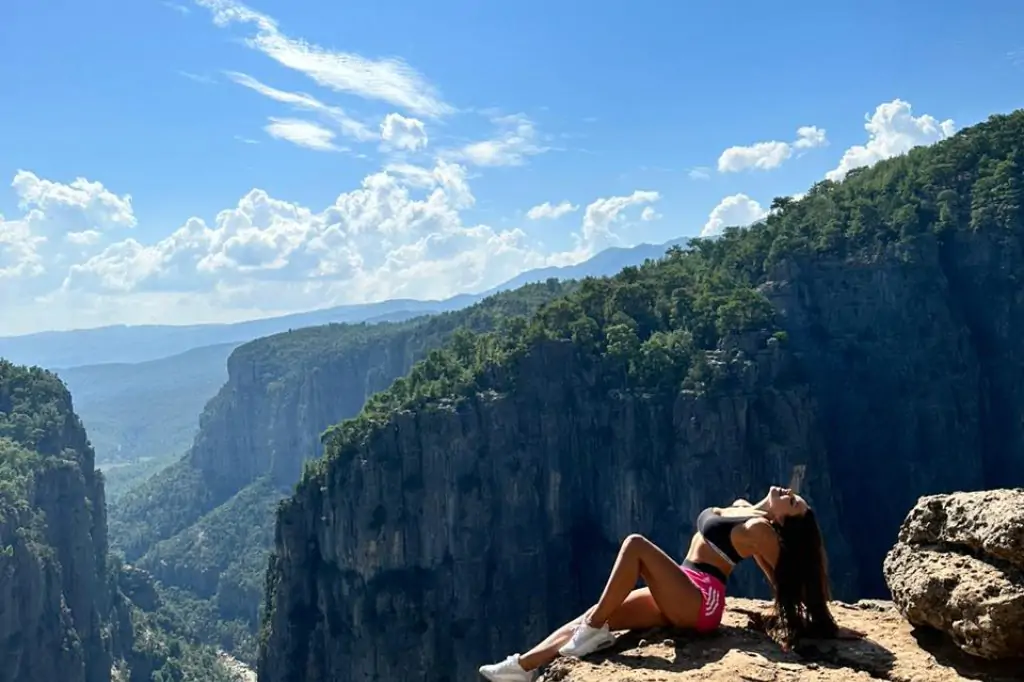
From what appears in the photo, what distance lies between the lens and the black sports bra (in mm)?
8891

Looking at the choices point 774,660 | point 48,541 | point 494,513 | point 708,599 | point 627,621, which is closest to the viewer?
point 774,660

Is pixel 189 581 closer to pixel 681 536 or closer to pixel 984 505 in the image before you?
pixel 681 536

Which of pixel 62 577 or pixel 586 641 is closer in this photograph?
pixel 586 641

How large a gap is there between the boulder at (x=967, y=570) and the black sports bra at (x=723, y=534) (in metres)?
1.60

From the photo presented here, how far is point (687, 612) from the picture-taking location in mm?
8602

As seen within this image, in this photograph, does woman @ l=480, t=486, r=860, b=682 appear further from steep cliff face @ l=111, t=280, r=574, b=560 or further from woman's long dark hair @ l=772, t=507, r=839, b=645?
steep cliff face @ l=111, t=280, r=574, b=560

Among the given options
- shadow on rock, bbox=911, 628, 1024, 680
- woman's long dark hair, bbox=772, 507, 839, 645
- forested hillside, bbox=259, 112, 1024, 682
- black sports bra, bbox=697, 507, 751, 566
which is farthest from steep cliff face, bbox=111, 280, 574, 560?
shadow on rock, bbox=911, 628, 1024, 680

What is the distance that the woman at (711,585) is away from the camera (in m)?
8.52

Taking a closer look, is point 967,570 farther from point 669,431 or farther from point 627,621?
point 669,431

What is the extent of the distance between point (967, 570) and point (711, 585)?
2339 millimetres

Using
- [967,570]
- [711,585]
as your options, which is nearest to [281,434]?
[711,585]

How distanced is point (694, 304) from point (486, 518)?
70.7ft

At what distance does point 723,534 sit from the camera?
895 centimetres

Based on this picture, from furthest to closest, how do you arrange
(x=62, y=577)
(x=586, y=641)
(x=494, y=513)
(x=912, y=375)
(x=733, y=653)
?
(x=62, y=577) → (x=494, y=513) → (x=912, y=375) → (x=586, y=641) → (x=733, y=653)
